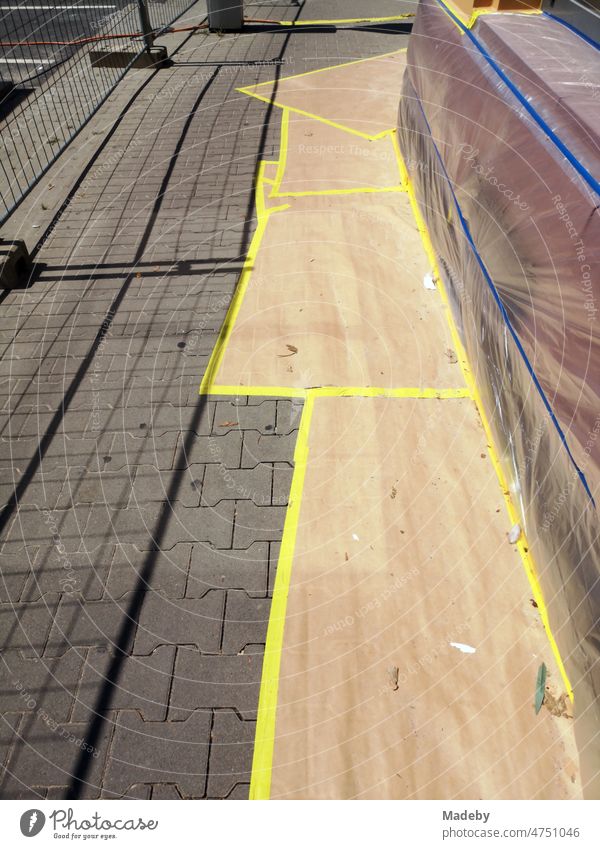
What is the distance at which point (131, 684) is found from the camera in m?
3.06

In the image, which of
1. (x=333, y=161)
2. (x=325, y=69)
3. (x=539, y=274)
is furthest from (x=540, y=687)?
(x=325, y=69)

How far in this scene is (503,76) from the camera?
4.44 metres

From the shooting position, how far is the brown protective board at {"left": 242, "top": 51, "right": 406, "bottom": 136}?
872 centimetres

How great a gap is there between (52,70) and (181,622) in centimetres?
1141

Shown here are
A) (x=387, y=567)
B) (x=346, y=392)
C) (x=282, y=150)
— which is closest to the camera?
(x=387, y=567)

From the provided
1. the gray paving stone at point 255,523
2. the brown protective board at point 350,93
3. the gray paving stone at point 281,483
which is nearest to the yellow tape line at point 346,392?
the gray paving stone at point 281,483

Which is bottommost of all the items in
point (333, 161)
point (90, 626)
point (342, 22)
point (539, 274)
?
point (90, 626)

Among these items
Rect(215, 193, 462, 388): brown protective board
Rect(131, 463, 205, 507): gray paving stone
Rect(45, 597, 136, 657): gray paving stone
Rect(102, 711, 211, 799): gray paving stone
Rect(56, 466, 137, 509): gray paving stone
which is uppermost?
Rect(215, 193, 462, 388): brown protective board

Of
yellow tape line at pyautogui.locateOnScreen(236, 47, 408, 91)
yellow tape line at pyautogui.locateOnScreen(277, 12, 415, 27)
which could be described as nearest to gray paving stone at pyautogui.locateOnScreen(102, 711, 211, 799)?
yellow tape line at pyautogui.locateOnScreen(236, 47, 408, 91)

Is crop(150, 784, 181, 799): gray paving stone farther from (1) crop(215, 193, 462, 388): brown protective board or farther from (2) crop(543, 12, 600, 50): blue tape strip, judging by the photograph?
(2) crop(543, 12, 600, 50): blue tape strip

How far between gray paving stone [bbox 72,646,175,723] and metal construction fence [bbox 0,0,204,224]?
482 cm

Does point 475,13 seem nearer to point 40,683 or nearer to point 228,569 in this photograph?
point 228,569
